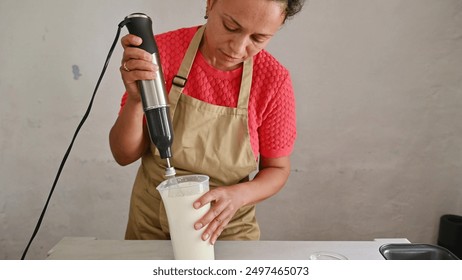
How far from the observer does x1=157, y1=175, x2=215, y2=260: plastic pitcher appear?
Answer: 2.86 ft

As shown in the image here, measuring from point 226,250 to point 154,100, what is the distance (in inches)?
17.3

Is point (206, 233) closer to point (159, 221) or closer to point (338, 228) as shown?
point (159, 221)

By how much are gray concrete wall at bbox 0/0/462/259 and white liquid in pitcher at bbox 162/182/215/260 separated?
1272 mm

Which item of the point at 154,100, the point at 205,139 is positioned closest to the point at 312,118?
the point at 205,139

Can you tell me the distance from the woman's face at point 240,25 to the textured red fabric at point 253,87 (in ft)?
0.29

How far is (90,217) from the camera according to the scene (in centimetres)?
218

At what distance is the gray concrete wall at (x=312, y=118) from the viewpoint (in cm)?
198

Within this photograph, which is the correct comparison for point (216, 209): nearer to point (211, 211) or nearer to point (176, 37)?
point (211, 211)

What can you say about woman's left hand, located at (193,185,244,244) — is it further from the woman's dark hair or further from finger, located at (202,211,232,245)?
the woman's dark hair

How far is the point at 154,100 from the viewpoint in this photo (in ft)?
2.85

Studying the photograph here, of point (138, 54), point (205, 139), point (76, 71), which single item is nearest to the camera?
point (138, 54)

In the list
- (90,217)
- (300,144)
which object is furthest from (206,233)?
(90,217)

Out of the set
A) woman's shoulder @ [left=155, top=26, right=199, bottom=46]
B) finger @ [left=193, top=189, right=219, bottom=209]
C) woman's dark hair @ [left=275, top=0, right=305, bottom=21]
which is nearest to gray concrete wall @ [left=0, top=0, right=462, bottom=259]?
woman's shoulder @ [left=155, top=26, right=199, bottom=46]

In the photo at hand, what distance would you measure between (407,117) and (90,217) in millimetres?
1714
